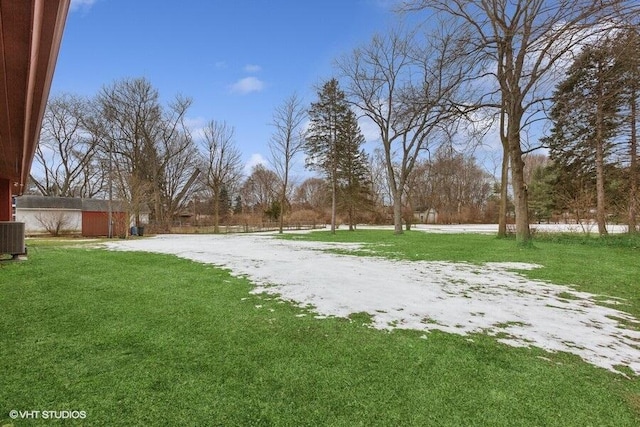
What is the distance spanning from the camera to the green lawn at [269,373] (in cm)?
196

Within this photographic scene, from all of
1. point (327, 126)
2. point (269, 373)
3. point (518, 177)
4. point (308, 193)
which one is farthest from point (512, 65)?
point (308, 193)

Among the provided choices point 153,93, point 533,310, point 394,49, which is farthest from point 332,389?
point 153,93

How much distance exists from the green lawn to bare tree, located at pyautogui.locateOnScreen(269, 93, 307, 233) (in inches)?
871

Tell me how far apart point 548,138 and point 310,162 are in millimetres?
17824

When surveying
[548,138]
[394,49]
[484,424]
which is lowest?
[484,424]

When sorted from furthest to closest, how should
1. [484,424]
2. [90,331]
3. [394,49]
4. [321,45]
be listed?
[394,49]
[321,45]
[90,331]
[484,424]

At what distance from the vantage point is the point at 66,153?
33.1 metres

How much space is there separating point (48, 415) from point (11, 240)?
880 cm

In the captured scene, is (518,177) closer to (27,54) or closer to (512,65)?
(512,65)

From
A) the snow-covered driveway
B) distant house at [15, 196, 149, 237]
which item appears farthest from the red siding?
the snow-covered driveway

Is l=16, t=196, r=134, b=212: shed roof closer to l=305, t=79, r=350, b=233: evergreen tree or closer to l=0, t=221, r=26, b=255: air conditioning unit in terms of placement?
l=305, t=79, r=350, b=233: evergreen tree

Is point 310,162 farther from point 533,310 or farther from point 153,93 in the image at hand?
point 533,310

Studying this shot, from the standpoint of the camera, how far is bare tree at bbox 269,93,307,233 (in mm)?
25500

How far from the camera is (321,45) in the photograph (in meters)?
14.9
